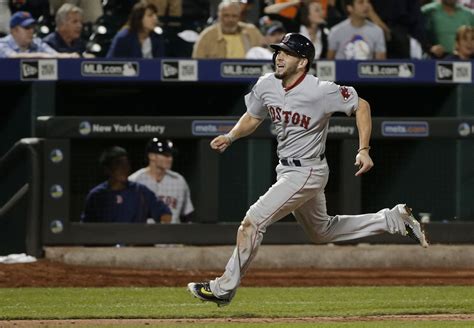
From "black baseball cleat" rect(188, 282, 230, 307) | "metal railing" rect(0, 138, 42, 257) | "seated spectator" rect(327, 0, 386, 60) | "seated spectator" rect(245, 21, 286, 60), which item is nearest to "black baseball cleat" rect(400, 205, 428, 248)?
"black baseball cleat" rect(188, 282, 230, 307)

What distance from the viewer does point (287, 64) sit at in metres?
7.42

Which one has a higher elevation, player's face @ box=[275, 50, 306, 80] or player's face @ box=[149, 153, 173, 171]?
player's face @ box=[275, 50, 306, 80]

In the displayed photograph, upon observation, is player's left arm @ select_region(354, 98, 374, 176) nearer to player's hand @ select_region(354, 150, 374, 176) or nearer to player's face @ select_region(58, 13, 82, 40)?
player's hand @ select_region(354, 150, 374, 176)

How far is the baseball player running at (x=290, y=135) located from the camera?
7.31m

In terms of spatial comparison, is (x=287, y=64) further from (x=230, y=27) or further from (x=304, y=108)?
(x=230, y=27)

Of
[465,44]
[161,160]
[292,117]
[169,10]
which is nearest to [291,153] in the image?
[292,117]

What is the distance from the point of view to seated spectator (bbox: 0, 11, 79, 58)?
11.2m

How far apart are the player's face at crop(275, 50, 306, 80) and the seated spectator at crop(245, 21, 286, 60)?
4446 millimetres

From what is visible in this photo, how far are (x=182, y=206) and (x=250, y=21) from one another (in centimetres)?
305

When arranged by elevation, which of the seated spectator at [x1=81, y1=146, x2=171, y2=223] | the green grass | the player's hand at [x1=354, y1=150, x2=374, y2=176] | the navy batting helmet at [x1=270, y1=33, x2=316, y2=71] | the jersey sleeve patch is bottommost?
the green grass

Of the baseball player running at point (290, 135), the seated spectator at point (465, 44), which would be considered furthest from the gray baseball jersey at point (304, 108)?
the seated spectator at point (465, 44)

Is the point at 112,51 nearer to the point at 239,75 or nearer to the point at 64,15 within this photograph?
the point at 64,15

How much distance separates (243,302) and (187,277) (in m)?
1.76

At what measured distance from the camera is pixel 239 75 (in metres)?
11.4
